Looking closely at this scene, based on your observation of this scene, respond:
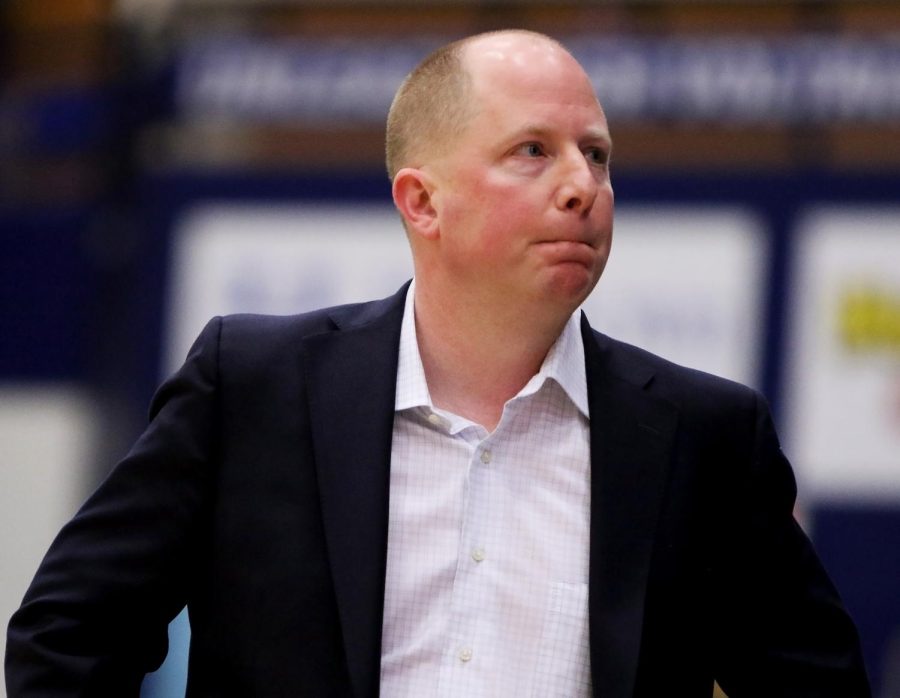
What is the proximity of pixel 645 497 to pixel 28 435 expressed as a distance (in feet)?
22.5

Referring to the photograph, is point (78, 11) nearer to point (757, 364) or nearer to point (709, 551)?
point (757, 364)

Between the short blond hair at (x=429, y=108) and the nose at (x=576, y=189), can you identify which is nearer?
the nose at (x=576, y=189)

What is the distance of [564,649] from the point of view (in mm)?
2311

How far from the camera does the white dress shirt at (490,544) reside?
2.29 metres

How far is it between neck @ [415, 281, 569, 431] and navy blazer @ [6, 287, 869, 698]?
9cm

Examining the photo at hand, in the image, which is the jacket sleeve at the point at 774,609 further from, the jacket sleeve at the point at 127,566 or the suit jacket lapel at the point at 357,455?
the jacket sleeve at the point at 127,566

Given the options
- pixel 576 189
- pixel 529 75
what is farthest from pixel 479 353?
pixel 529 75

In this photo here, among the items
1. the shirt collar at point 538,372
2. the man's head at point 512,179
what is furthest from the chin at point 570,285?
the shirt collar at point 538,372

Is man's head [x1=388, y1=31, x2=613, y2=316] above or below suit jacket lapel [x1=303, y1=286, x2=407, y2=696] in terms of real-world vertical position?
above

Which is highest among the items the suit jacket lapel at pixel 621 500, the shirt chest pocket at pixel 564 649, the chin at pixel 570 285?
the chin at pixel 570 285

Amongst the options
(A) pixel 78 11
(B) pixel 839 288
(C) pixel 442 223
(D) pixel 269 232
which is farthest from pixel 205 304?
(C) pixel 442 223

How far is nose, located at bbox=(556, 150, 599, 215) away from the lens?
238 cm

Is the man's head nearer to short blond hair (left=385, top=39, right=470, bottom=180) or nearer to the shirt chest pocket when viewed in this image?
short blond hair (left=385, top=39, right=470, bottom=180)

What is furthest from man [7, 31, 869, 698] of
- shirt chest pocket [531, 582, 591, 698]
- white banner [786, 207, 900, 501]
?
white banner [786, 207, 900, 501]
